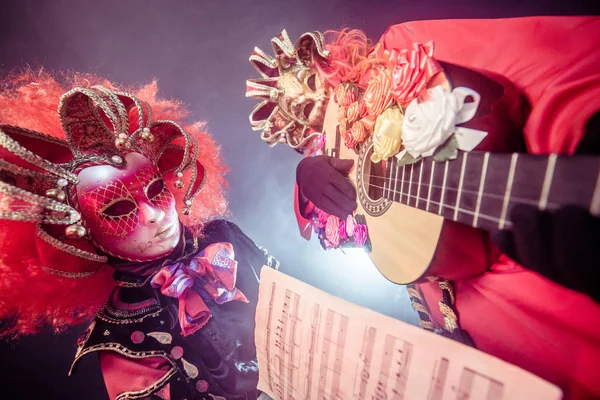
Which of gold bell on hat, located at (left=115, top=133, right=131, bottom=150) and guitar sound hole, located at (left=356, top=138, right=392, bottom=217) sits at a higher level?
gold bell on hat, located at (left=115, top=133, right=131, bottom=150)

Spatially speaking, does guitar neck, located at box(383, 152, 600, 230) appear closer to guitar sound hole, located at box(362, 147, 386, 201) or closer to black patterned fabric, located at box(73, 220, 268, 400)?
guitar sound hole, located at box(362, 147, 386, 201)

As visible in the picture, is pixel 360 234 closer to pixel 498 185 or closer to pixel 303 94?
pixel 498 185

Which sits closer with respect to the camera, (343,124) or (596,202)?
(596,202)

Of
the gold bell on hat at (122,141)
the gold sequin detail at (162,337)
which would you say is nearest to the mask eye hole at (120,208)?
the gold bell on hat at (122,141)

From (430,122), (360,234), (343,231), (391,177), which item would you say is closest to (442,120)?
(430,122)

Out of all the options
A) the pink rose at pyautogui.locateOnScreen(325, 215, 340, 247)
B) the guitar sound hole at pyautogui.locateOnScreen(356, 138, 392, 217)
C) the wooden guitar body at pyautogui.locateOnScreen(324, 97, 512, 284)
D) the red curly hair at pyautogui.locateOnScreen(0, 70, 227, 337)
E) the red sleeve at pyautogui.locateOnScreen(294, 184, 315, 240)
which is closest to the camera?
the wooden guitar body at pyautogui.locateOnScreen(324, 97, 512, 284)

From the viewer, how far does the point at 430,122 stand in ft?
1.92

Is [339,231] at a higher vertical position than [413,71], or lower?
lower

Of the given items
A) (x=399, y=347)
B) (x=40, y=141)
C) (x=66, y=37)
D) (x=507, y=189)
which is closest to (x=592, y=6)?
(x=507, y=189)

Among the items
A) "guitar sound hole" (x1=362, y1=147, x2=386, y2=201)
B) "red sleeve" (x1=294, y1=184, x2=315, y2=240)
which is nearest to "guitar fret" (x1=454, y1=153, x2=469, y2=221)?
"guitar sound hole" (x1=362, y1=147, x2=386, y2=201)

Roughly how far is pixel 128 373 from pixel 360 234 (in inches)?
40.8

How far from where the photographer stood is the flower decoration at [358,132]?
0.98m

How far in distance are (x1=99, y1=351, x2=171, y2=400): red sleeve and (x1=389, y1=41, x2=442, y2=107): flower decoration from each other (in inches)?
51.8

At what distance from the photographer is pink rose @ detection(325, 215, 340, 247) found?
1247 millimetres
